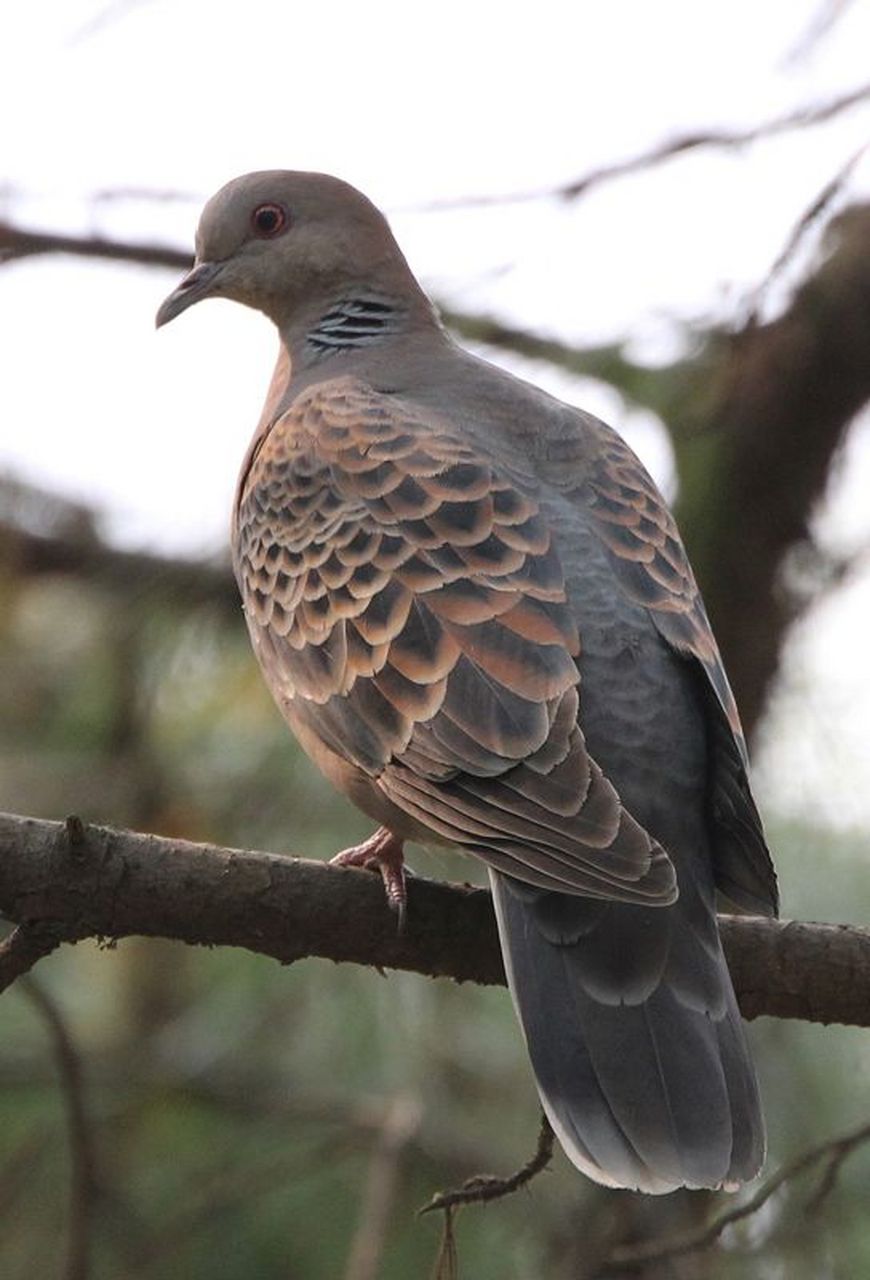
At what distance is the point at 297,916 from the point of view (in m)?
2.99

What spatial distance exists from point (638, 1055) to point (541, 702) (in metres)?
0.56

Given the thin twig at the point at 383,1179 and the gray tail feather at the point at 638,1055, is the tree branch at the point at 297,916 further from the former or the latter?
the thin twig at the point at 383,1179

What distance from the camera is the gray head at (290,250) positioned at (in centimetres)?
473

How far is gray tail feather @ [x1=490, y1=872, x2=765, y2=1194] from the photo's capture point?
2941mm

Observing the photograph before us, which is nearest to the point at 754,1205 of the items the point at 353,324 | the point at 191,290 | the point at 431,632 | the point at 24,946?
the point at 431,632

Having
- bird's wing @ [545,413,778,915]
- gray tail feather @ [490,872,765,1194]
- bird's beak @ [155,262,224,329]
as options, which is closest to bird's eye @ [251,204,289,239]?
bird's beak @ [155,262,224,329]

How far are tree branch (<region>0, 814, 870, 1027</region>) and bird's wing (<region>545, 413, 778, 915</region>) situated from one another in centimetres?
10

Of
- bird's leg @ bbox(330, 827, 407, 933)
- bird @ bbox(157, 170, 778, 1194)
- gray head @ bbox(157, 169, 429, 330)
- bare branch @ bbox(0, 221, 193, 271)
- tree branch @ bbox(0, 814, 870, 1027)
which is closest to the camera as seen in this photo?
tree branch @ bbox(0, 814, 870, 1027)

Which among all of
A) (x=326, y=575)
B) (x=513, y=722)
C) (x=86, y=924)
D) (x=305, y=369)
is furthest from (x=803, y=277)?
(x=86, y=924)

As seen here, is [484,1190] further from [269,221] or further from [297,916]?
[269,221]

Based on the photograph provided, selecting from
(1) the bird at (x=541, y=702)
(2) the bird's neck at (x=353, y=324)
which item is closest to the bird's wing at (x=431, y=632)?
(1) the bird at (x=541, y=702)

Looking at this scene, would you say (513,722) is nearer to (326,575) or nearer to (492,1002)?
(326,575)

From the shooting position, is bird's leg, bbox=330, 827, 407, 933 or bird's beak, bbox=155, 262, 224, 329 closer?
bird's leg, bbox=330, 827, 407, 933

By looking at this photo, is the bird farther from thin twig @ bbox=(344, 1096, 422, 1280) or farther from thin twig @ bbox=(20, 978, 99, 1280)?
thin twig @ bbox=(344, 1096, 422, 1280)
